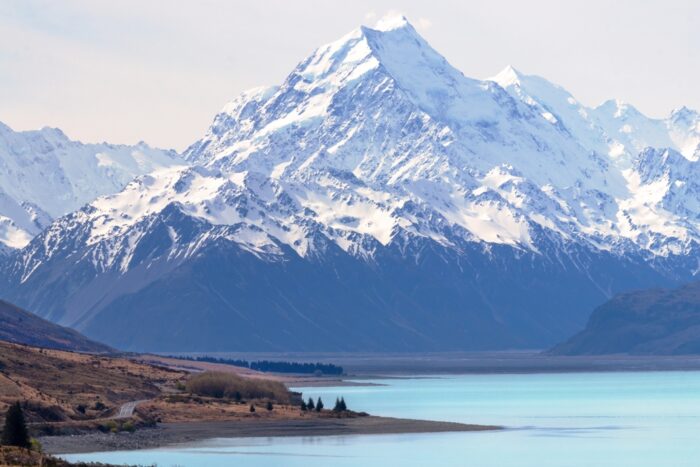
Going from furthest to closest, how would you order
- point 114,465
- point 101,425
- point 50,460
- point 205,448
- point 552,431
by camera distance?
point 552,431 → point 101,425 → point 205,448 → point 114,465 → point 50,460

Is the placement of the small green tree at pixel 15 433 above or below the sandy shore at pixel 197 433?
below

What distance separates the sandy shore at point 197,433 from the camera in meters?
168

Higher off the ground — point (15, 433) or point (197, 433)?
point (197, 433)

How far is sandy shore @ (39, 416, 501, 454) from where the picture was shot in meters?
168

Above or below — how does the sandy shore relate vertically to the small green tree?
above

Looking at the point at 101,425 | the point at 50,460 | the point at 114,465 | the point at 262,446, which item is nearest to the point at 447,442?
the point at 262,446

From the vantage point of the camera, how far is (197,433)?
186875 millimetres

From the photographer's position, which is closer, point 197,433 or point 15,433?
point 15,433

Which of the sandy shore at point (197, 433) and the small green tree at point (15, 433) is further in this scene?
the sandy shore at point (197, 433)

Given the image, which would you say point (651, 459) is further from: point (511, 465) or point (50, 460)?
point (50, 460)

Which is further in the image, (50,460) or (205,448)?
(205,448)

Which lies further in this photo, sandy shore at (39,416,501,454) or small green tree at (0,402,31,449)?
sandy shore at (39,416,501,454)

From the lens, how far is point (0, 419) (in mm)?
171750

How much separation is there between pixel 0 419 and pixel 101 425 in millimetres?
A: 14472
